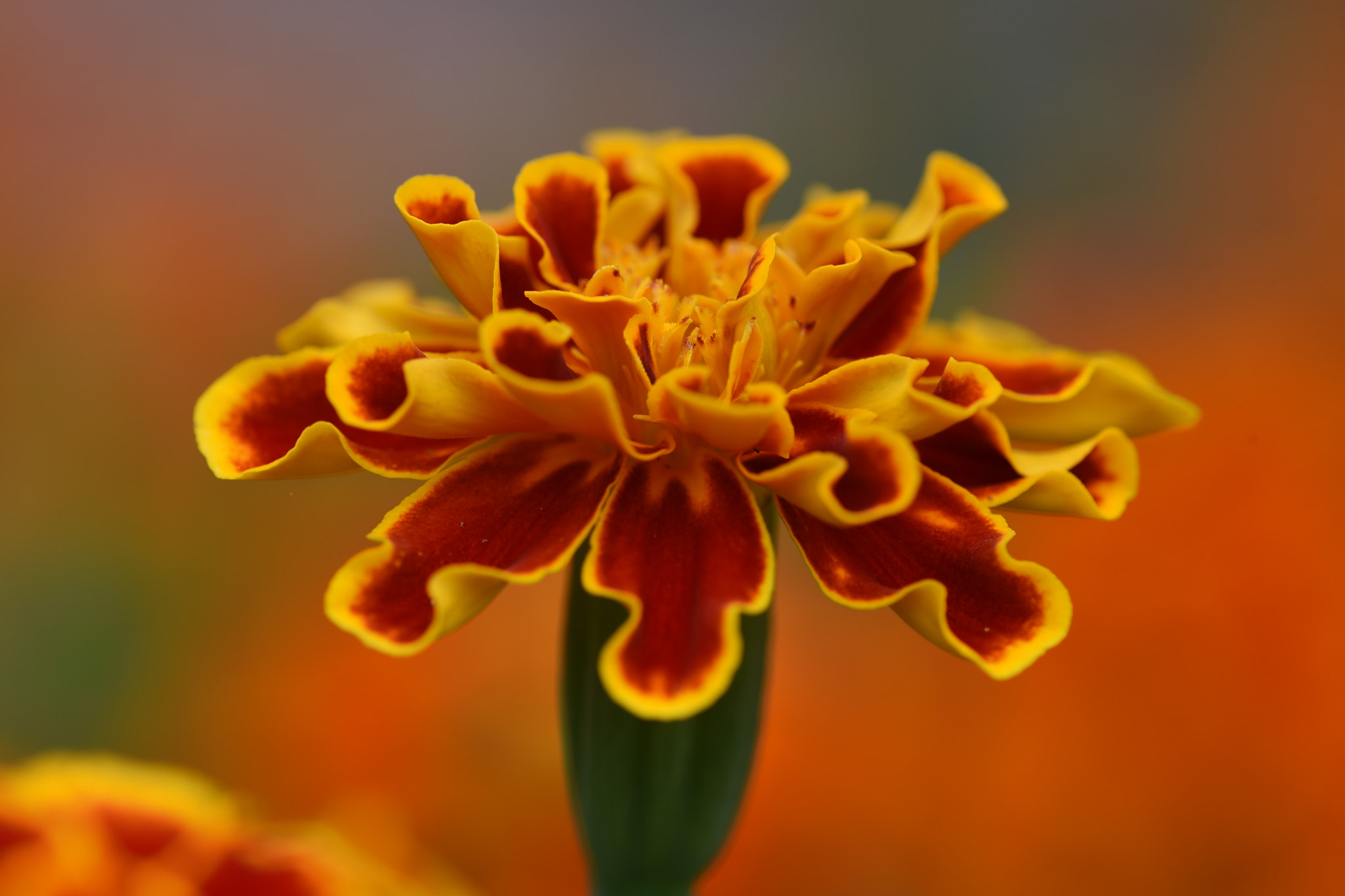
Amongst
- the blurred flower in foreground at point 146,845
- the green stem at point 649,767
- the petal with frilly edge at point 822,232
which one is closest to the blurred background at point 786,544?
the blurred flower in foreground at point 146,845

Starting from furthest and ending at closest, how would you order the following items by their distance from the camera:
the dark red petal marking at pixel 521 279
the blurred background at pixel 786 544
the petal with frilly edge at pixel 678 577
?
1. the blurred background at pixel 786 544
2. the dark red petal marking at pixel 521 279
3. the petal with frilly edge at pixel 678 577

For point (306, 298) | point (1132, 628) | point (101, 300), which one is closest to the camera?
point (1132, 628)

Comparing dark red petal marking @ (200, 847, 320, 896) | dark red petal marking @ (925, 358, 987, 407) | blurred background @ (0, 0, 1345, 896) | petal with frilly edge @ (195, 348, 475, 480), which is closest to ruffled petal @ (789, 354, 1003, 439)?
dark red petal marking @ (925, 358, 987, 407)

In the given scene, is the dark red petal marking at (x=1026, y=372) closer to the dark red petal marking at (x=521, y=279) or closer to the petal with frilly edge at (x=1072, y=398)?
the petal with frilly edge at (x=1072, y=398)

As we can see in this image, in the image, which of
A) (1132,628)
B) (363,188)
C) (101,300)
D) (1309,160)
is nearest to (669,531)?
(1132,628)

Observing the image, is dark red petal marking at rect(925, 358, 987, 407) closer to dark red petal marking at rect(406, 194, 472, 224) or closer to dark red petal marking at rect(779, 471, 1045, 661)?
dark red petal marking at rect(779, 471, 1045, 661)

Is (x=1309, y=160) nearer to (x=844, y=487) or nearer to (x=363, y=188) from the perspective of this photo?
(x=363, y=188)
